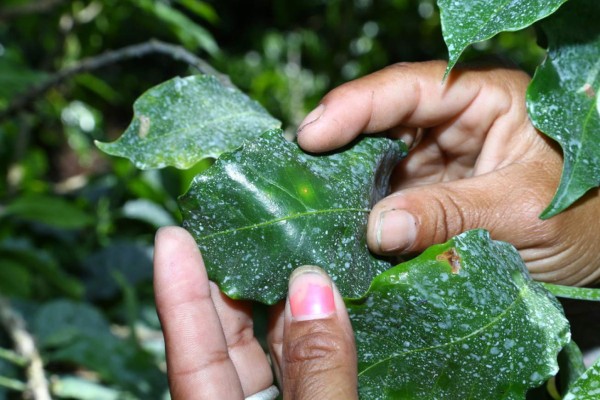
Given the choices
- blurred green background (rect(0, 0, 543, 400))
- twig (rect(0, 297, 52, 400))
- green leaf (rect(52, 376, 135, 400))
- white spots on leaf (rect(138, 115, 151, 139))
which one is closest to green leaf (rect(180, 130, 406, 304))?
white spots on leaf (rect(138, 115, 151, 139))

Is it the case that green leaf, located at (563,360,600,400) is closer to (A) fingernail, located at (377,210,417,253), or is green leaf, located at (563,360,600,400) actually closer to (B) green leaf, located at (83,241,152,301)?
(A) fingernail, located at (377,210,417,253)

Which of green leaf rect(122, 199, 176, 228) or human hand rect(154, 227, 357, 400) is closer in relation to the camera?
human hand rect(154, 227, 357, 400)

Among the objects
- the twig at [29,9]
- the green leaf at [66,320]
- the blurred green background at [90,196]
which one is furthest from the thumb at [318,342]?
the twig at [29,9]

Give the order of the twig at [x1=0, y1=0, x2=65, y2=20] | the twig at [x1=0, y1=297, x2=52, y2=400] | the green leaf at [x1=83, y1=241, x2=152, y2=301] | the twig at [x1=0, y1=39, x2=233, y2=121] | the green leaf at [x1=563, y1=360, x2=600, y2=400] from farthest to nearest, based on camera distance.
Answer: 1. the green leaf at [x1=83, y1=241, x2=152, y2=301]
2. the twig at [x1=0, y1=0, x2=65, y2=20]
3. the twig at [x1=0, y1=297, x2=52, y2=400]
4. the twig at [x1=0, y1=39, x2=233, y2=121]
5. the green leaf at [x1=563, y1=360, x2=600, y2=400]

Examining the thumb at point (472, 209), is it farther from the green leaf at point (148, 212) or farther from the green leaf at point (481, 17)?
the green leaf at point (148, 212)

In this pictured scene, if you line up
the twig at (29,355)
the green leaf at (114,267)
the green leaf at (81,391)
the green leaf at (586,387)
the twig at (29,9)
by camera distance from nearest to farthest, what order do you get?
the green leaf at (586,387)
the twig at (29,355)
the green leaf at (81,391)
the twig at (29,9)
the green leaf at (114,267)

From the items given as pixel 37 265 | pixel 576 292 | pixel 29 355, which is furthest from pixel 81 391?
pixel 576 292
